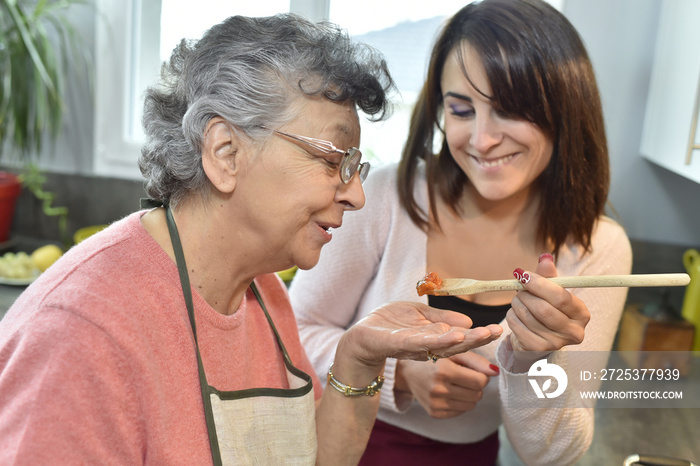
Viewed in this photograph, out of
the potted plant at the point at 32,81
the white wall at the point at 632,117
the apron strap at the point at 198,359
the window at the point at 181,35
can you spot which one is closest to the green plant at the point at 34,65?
the potted plant at the point at 32,81

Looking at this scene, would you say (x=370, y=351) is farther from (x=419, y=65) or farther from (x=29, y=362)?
(x=419, y=65)

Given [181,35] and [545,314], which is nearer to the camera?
[545,314]

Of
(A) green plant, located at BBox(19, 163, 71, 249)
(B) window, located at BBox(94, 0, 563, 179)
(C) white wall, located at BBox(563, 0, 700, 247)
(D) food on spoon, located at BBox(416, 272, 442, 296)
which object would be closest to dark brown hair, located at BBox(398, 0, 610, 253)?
(D) food on spoon, located at BBox(416, 272, 442, 296)

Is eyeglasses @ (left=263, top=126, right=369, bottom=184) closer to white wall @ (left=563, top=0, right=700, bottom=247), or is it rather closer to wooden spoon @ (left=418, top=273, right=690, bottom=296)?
wooden spoon @ (left=418, top=273, right=690, bottom=296)

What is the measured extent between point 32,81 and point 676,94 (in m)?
2.41

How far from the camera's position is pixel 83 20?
2686 mm

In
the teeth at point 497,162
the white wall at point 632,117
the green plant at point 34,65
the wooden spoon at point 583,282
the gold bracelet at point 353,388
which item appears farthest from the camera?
the green plant at point 34,65

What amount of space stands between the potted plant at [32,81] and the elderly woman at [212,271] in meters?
1.66

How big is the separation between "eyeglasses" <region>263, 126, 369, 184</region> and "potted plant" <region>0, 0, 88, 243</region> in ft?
5.89

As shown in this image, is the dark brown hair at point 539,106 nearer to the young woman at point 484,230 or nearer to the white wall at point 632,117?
the young woman at point 484,230

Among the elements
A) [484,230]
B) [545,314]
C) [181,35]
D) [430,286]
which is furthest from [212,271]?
[181,35]

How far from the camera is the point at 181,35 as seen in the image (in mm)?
2566

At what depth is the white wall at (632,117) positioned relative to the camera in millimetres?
2230

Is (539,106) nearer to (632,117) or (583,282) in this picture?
(583,282)
